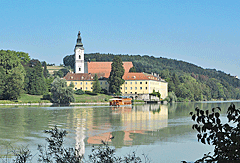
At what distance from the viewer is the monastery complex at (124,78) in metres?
110

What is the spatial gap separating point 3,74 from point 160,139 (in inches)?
2505

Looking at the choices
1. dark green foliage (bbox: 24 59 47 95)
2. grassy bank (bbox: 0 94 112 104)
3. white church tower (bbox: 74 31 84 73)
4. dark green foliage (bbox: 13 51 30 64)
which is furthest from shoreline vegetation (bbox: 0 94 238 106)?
white church tower (bbox: 74 31 84 73)

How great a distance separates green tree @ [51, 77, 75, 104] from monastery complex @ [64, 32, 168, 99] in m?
33.3

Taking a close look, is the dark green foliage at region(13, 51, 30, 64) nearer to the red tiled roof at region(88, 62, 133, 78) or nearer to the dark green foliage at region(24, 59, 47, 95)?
the dark green foliage at region(24, 59, 47, 95)

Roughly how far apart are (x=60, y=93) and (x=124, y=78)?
129 feet

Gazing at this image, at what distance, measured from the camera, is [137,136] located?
20953 millimetres

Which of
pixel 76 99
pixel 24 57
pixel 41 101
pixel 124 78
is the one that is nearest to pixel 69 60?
pixel 24 57

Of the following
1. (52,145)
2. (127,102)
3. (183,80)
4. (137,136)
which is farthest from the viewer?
(183,80)

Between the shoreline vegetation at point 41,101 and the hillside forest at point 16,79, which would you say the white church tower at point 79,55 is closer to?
the shoreline vegetation at point 41,101

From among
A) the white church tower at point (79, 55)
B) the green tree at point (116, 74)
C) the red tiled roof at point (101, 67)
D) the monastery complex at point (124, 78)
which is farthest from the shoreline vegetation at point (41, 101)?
the red tiled roof at point (101, 67)

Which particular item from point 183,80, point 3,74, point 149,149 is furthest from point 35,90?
point 149,149

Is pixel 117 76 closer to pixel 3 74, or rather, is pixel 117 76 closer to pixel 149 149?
pixel 3 74

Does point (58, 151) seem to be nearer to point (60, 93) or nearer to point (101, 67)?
point (60, 93)

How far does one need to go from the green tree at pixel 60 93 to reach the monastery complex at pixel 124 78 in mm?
33299
